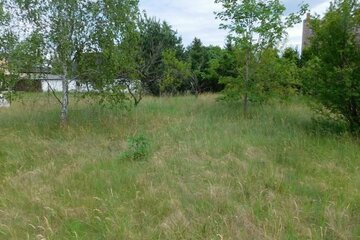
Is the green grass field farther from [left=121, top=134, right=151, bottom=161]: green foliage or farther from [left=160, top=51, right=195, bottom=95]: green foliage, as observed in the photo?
[left=160, top=51, right=195, bottom=95]: green foliage

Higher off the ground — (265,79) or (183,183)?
(265,79)

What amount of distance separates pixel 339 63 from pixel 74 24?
564 cm

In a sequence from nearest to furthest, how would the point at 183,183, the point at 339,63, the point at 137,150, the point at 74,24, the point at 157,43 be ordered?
the point at 183,183
the point at 137,150
the point at 339,63
the point at 74,24
the point at 157,43

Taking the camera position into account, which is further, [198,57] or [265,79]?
[198,57]

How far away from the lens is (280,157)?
494cm

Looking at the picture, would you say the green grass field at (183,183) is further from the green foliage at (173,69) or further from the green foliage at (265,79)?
the green foliage at (173,69)

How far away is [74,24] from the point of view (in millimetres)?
7434

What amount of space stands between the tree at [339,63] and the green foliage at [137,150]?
3504mm

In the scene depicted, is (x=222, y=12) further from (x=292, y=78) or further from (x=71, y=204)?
(x=71, y=204)

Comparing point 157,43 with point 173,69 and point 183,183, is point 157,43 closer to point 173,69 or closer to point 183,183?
point 173,69

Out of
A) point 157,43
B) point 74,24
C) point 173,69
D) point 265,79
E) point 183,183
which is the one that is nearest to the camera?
point 183,183

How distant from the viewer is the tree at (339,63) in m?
5.91

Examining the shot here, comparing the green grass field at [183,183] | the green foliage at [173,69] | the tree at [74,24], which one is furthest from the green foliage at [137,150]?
the green foliage at [173,69]

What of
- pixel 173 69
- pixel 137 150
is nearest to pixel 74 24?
pixel 137 150
